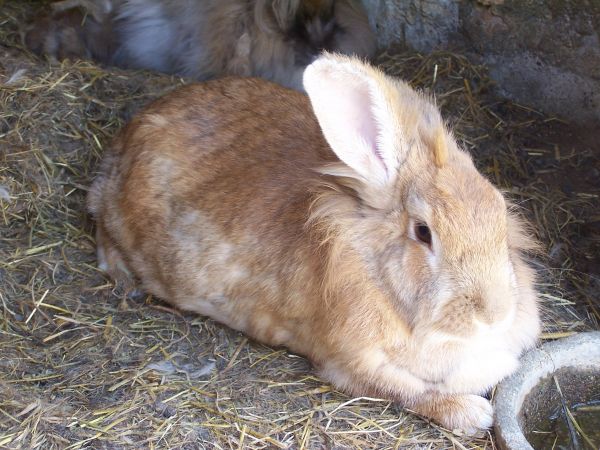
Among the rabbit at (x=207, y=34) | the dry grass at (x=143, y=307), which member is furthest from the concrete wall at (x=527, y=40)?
the rabbit at (x=207, y=34)

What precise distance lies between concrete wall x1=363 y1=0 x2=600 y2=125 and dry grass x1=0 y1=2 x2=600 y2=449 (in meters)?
0.12

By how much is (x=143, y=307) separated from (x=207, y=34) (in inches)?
84.7

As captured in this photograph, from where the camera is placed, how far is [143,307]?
4.30 m

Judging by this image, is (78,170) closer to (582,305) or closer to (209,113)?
(209,113)

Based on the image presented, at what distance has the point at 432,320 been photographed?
3201 millimetres

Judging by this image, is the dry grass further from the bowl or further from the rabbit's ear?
the rabbit's ear

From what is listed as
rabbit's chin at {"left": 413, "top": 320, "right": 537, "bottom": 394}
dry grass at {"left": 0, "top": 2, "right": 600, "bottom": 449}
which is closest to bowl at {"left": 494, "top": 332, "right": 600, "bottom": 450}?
rabbit's chin at {"left": 413, "top": 320, "right": 537, "bottom": 394}

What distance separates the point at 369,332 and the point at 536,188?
5.78ft

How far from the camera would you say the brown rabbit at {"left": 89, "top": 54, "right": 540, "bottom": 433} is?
319 cm

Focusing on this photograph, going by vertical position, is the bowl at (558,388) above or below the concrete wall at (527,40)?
below

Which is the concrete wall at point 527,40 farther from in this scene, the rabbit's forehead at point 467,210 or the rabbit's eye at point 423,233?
the rabbit's eye at point 423,233

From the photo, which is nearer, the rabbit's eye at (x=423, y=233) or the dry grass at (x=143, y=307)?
the rabbit's eye at (x=423, y=233)

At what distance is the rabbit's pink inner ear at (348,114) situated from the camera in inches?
126

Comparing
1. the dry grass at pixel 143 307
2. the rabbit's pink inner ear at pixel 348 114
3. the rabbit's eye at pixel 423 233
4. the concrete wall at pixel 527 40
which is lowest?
the dry grass at pixel 143 307
